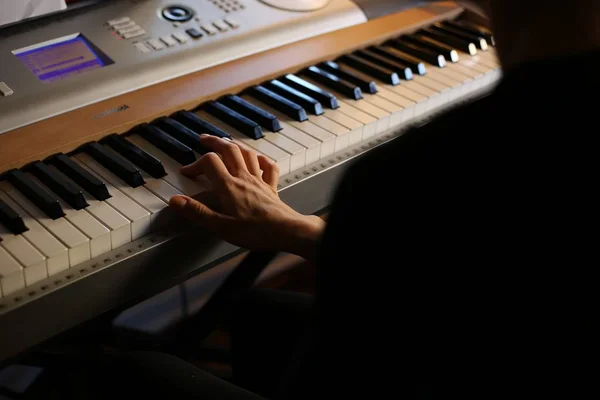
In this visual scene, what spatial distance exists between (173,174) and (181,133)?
12cm

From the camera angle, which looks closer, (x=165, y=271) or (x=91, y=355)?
(x=165, y=271)

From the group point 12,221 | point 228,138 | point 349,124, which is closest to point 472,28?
point 349,124

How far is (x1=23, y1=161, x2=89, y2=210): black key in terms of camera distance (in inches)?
48.0

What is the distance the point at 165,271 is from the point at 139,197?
122 mm

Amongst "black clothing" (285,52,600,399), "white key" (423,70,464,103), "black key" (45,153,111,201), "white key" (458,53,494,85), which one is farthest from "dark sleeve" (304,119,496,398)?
"white key" (458,53,494,85)

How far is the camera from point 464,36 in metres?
1.95

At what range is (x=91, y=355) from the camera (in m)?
1.65

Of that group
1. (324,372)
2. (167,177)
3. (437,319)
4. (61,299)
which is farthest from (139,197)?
(437,319)

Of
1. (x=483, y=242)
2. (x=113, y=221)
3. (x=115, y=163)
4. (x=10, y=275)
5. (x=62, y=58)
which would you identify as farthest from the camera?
(x=62, y=58)

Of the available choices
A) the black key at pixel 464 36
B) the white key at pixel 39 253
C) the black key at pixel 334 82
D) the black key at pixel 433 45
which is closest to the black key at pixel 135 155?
the white key at pixel 39 253

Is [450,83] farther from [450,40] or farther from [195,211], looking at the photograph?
[195,211]

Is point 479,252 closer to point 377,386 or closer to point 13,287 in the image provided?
point 377,386

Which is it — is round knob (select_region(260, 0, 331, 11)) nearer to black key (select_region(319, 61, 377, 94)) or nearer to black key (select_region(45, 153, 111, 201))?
black key (select_region(319, 61, 377, 94))

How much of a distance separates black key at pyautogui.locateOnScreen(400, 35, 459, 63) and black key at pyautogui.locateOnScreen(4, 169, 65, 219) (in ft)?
3.26
